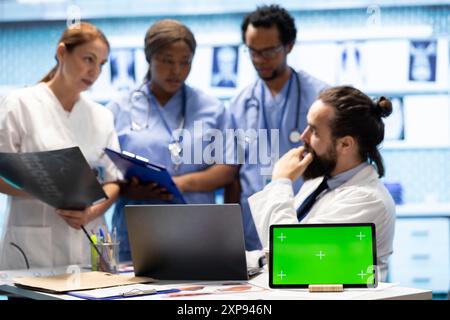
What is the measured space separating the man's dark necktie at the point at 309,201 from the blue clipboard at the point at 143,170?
0.35 metres

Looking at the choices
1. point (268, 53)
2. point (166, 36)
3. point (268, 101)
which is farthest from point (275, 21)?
point (166, 36)

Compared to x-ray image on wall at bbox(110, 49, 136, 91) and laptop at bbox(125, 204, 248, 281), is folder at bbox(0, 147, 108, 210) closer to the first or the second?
laptop at bbox(125, 204, 248, 281)

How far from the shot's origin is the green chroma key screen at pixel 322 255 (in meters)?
1.48

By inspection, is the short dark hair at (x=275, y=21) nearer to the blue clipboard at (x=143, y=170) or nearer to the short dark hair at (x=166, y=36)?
the short dark hair at (x=166, y=36)

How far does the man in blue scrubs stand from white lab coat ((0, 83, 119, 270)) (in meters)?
0.53

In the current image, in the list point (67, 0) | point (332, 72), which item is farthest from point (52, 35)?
point (332, 72)

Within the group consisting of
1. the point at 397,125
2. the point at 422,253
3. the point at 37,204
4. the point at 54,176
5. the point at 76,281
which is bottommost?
the point at 422,253

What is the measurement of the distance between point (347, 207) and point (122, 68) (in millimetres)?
1648

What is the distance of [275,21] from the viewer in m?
2.51

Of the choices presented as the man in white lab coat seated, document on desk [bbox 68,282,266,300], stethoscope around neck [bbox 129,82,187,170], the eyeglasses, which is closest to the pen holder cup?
document on desk [bbox 68,282,266,300]

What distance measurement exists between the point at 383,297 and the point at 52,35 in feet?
6.91

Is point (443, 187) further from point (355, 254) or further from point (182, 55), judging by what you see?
point (355, 254)

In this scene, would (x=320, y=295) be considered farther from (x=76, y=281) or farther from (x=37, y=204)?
(x=37, y=204)

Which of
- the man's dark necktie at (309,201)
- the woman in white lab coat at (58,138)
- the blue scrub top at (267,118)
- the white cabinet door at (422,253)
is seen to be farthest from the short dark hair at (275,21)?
the white cabinet door at (422,253)
